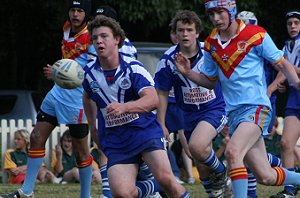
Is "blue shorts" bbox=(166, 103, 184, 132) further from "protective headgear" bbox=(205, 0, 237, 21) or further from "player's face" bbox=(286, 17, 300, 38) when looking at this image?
"protective headgear" bbox=(205, 0, 237, 21)

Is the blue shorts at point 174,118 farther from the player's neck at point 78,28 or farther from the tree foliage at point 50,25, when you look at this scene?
the tree foliage at point 50,25

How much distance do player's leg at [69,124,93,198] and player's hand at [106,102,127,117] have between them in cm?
271

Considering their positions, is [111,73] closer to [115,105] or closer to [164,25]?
[115,105]

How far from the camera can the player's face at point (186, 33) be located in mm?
11180

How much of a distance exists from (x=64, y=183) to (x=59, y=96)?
4302mm

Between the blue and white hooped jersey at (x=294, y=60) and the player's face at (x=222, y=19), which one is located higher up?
the player's face at (x=222, y=19)

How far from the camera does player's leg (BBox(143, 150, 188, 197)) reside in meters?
9.19

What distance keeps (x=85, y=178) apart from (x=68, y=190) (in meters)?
2.27

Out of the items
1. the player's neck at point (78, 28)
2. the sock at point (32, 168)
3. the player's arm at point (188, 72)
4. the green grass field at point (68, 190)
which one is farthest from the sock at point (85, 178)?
the player's arm at point (188, 72)

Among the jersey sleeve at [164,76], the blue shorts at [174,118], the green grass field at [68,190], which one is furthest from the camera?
the blue shorts at [174,118]

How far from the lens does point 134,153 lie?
370 inches

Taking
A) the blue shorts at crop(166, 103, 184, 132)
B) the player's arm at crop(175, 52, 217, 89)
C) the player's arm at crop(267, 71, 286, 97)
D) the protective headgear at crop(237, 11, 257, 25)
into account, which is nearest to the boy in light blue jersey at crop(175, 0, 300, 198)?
the player's arm at crop(175, 52, 217, 89)

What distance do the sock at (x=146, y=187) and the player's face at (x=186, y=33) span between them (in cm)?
198

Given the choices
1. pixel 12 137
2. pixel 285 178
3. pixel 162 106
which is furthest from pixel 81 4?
pixel 12 137
